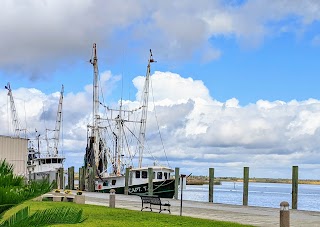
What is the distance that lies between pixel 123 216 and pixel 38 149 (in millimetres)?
63347

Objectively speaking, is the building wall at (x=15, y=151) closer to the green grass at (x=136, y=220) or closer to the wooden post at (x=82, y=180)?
the wooden post at (x=82, y=180)

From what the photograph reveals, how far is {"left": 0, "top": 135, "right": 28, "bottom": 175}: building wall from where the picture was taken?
4797cm

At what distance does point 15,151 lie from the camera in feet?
163

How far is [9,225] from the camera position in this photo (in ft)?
29.4

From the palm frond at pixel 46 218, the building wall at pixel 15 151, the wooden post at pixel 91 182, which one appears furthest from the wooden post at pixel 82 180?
the palm frond at pixel 46 218

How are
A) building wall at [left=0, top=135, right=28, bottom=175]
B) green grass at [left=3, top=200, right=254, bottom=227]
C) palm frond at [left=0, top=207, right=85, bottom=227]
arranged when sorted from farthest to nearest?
building wall at [left=0, top=135, right=28, bottom=175], green grass at [left=3, top=200, right=254, bottom=227], palm frond at [left=0, top=207, right=85, bottom=227]

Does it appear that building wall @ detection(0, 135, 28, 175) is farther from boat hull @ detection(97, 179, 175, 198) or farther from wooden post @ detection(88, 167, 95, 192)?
boat hull @ detection(97, 179, 175, 198)

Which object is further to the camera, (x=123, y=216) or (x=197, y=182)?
(x=197, y=182)

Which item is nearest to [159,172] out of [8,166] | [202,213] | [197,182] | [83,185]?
[83,185]

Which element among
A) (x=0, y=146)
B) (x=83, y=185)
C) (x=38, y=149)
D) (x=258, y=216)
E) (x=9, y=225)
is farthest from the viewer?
(x=38, y=149)

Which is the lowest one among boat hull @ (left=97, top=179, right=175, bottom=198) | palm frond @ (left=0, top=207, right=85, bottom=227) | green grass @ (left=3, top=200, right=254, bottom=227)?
boat hull @ (left=97, top=179, right=175, bottom=198)

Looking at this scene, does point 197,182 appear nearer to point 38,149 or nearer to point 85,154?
point 38,149

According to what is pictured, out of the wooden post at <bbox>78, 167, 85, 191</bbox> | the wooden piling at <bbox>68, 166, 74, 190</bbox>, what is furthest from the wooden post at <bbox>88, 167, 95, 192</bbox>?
the wooden piling at <bbox>68, 166, 74, 190</bbox>

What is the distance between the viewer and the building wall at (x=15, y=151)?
47969 mm
